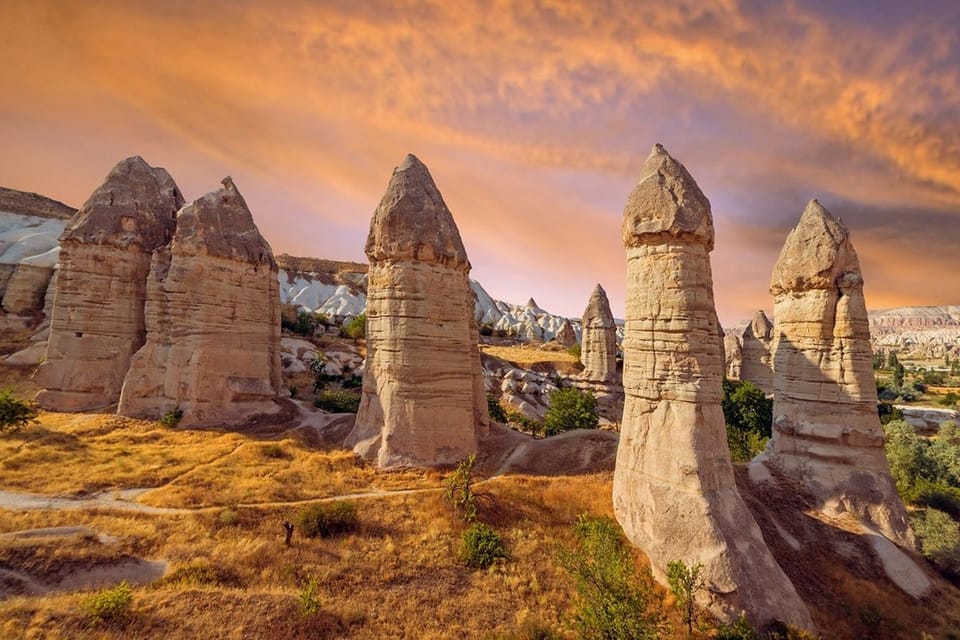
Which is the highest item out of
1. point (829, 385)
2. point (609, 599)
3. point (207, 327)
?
point (207, 327)

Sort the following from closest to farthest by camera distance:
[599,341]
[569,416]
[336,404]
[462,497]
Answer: [462,497], [336,404], [569,416], [599,341]

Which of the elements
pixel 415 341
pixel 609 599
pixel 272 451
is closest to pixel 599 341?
pixel 415 341

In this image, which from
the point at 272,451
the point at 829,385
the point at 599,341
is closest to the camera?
the point at 829,385

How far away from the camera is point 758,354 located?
4178cm

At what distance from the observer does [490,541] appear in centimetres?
1113

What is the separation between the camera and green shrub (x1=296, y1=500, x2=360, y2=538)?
11.0 metres

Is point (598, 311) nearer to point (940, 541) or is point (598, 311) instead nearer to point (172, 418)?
point (940, 541)

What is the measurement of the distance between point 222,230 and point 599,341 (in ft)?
112

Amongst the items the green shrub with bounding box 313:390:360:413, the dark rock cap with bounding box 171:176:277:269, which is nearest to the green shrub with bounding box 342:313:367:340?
the green shrub with bounding box 313:390:360:413

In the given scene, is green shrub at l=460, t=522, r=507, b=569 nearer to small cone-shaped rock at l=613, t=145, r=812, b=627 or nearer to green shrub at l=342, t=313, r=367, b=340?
small cone-shaped rock at l=613, t=145, r=812, b=627

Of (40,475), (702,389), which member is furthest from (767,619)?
(40,475)

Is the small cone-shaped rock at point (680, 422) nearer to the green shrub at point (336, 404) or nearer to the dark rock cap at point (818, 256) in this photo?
the dark rock cap at point (818, 256)

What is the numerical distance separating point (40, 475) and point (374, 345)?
10.7 metres

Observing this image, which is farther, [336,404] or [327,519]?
[336,404]
